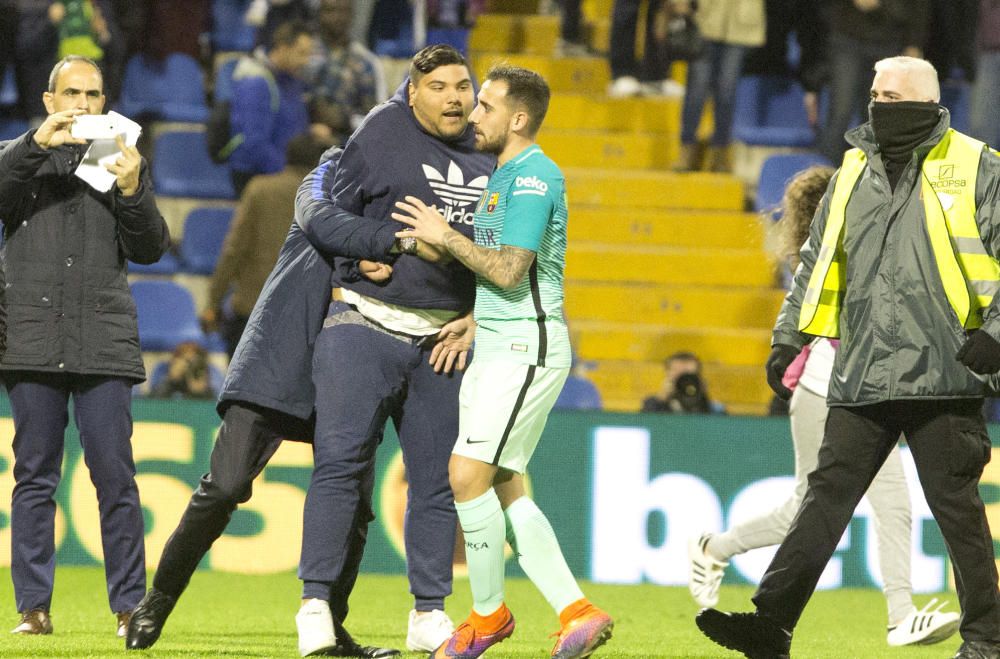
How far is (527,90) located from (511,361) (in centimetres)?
85

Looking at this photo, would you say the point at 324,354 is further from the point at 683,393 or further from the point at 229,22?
the point at 229,22

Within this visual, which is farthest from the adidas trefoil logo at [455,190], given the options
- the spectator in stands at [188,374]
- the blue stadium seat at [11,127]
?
the blue stadium seat at [11,127]

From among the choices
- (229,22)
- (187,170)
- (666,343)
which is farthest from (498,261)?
(229,22)

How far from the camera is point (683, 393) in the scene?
33.5ft

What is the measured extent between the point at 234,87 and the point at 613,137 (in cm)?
319

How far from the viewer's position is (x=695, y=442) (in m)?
9.41

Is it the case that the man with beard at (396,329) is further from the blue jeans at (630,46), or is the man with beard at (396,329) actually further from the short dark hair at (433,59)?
the blue jeans at (630,46)

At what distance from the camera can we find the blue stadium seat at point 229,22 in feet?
47.0

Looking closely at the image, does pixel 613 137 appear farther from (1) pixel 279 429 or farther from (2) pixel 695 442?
(1) pixel 279 429

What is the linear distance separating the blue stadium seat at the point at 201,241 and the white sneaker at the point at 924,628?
675 cm

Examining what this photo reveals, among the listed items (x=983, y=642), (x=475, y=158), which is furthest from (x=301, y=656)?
(x=983, y=642)

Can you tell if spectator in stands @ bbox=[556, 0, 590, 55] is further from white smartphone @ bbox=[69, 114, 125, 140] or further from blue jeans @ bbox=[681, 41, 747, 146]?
white smartphone @ bbox=[69, 114, 125, 140]

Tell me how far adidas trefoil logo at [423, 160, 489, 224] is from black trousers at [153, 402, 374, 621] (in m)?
0.91

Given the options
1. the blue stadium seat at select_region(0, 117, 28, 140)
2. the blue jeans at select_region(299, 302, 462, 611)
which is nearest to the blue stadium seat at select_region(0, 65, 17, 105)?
the blue stadium seat at select_region(0, 117, 28, 140)
